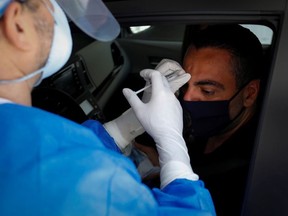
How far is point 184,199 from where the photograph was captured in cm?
89

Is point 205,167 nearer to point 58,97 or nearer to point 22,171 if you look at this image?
point 58,97

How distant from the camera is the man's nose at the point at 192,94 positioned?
152 centimetres

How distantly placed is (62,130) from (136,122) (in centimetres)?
69

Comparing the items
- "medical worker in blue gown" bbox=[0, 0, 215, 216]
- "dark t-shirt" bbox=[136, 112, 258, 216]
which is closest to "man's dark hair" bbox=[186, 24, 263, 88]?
"dark t-shirt" bbox=[136, 112, 258, 216]

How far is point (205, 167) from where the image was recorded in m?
1.65

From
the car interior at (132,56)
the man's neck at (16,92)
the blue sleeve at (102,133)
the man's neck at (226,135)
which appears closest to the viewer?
the man's neck at (16,92)

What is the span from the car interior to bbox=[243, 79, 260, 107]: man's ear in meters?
0.12

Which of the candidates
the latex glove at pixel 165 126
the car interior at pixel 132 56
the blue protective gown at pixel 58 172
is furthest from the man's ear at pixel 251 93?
the blue protective gown at pixel 58 172

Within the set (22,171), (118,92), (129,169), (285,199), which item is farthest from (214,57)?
(118,92)

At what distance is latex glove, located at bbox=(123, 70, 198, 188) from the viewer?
3.48ft

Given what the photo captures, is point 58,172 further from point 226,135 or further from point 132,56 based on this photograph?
point 132,56

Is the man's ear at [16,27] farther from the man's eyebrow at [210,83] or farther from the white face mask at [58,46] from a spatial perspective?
the man's eyebrow at [210,83]

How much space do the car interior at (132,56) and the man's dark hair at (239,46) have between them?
66 millimetres

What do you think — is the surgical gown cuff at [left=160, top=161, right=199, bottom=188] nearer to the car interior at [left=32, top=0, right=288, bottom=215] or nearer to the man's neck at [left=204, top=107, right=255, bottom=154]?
the car interior at [left=32, top=0, right=288, bottom=215]
